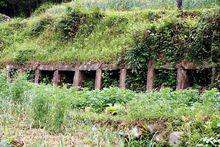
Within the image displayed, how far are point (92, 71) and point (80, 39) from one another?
6.77 ft

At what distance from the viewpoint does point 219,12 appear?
33.2ft

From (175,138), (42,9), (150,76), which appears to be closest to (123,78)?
(150,76)

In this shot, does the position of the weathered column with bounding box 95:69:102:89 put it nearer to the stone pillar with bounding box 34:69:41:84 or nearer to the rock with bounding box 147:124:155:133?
the stone pillar with bounding box 34:69:41:84

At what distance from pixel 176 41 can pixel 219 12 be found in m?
1.36

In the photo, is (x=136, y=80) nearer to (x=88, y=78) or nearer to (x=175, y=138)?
(x=88, y=78)

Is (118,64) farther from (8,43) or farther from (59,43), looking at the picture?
(8,43)

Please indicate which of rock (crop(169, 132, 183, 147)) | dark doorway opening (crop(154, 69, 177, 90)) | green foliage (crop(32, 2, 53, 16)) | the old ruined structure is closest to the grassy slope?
the old ruined structure

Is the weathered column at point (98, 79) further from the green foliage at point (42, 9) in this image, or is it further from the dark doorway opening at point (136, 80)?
the green foliage at point (42, 9)

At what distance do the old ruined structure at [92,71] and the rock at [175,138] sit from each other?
186 inches

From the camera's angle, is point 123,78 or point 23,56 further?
point 23,56

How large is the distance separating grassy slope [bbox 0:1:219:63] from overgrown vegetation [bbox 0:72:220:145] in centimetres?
Result: 408

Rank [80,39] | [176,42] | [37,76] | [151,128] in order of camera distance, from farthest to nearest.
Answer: [80,39] < [37,76] < [176,42] < [151,128]

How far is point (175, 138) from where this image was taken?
5465mm

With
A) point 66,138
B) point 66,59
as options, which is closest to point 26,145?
point 66,138
